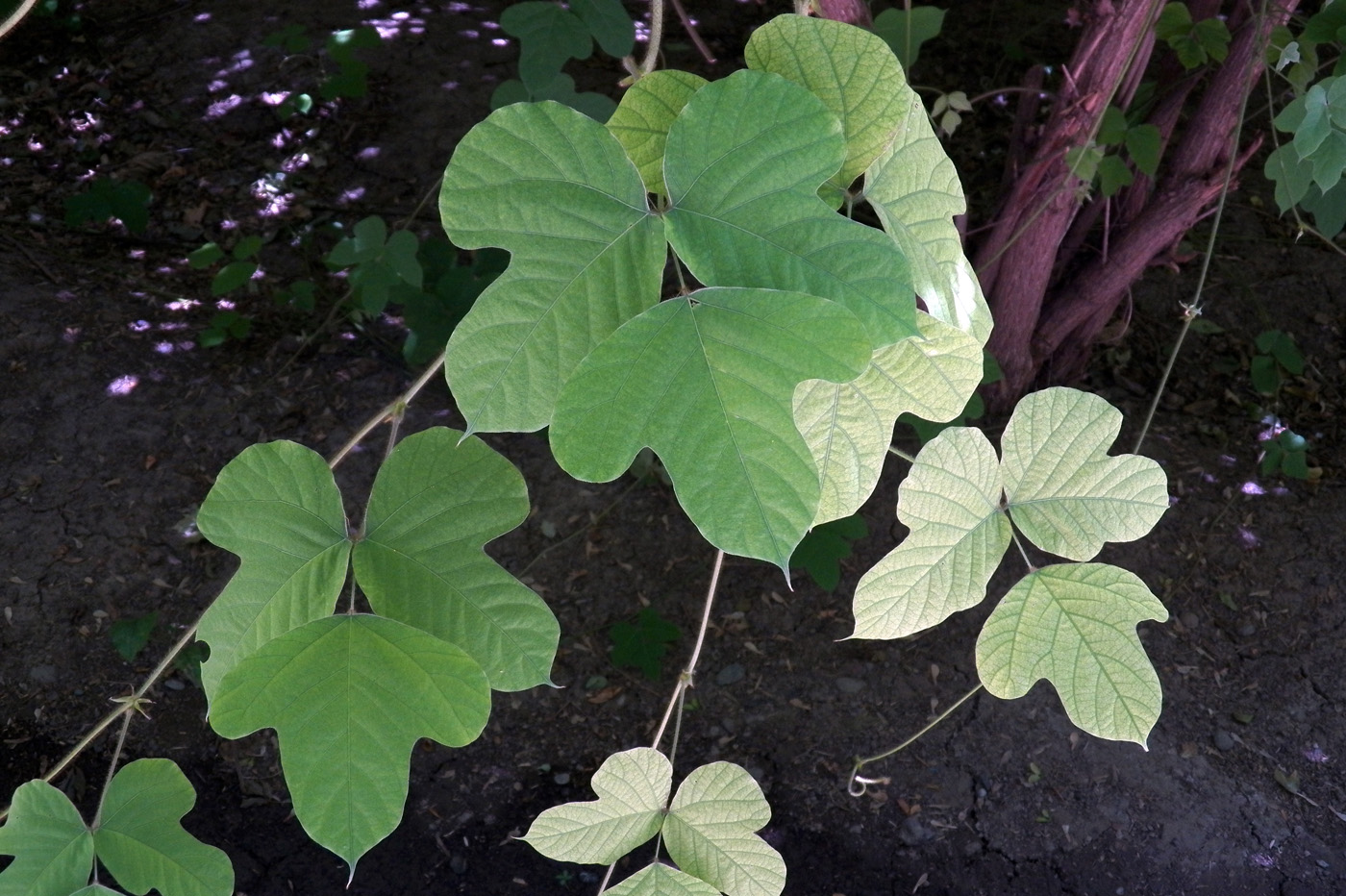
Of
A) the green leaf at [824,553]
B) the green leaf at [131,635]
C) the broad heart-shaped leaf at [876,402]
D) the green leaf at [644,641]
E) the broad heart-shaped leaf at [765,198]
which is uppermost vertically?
the broad heart-shaped leaf at [765,198]

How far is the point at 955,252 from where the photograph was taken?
2.60ft

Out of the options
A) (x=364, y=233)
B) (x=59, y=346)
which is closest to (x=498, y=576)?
(x=364, y=233)

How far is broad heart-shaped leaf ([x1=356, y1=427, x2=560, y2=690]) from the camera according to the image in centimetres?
78

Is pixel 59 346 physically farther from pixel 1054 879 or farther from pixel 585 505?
pixel 1054 879

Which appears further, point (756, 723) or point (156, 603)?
point (156, 603)

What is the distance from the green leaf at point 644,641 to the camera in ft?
9.16

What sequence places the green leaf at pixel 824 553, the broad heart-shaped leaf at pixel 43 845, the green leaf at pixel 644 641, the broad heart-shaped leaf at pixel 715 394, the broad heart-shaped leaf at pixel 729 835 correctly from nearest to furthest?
the broad heart-shaped leaf at pixel 715 394 → the broad heart-shaped leaf at pixel 43 845 → the broad heart-shaped leaf at pixel 729 835 → the green leaf at pixel 824 553 → the green leaf at pixel 644 641

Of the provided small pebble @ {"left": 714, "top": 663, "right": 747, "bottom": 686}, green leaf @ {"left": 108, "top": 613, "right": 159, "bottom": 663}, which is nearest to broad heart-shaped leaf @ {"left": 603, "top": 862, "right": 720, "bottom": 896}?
small pebble @ {"left": 714, "top": 663, "right": 747, "bottom": 686}

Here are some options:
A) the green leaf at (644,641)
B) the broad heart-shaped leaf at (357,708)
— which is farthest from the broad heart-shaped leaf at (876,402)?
the green leaf at (644,641)

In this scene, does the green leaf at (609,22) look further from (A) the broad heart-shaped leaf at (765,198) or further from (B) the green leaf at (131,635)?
(B) the green leaf at (131,635)

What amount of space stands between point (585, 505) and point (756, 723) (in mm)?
928

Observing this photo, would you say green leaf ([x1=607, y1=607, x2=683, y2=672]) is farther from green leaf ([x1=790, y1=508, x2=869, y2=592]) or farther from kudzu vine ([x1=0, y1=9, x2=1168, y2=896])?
kudzu vine ([x1=0, y1=9, x2=1168, y2=896])

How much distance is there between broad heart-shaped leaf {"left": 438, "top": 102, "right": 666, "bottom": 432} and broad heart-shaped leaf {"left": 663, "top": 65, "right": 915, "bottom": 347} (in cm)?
3

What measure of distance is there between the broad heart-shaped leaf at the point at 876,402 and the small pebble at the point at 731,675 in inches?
89.0
